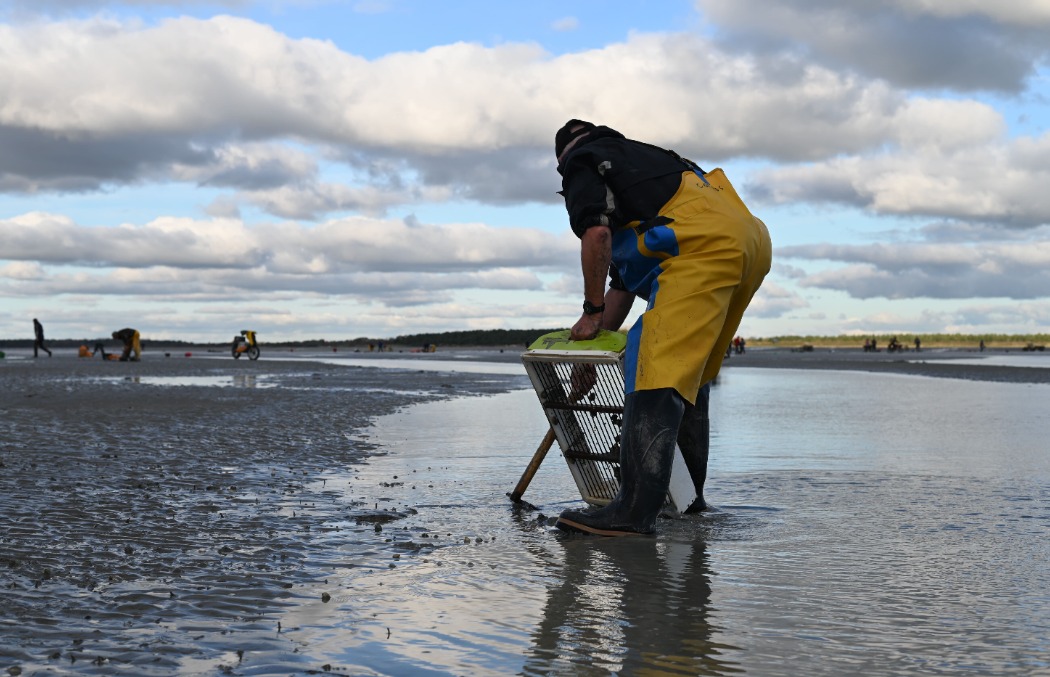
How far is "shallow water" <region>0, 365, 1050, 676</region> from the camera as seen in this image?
316cm

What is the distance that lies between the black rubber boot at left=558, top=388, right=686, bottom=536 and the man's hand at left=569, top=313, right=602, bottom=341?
0.50 m

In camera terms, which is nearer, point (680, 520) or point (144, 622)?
point (144, 622)

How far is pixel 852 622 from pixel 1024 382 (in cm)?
2474

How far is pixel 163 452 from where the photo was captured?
352 inches

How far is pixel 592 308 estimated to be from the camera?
5.42 metres

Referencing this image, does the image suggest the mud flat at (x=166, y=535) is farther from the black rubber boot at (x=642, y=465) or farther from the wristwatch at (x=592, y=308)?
the wristwatch at (x=592, y=308)

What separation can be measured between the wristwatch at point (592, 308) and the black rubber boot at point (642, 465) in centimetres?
53

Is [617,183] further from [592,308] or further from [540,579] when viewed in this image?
[540,579]

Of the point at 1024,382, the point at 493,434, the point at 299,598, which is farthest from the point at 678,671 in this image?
the point at 1024,382

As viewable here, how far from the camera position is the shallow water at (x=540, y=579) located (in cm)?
316

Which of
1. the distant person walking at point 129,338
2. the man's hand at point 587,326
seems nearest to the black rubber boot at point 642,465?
the man's hand at point 587,326

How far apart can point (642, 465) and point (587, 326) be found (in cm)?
83

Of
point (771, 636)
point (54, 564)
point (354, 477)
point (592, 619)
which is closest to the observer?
point (771, 636)

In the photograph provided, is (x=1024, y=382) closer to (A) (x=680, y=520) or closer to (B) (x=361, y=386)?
(B) (x=361, y=386)
